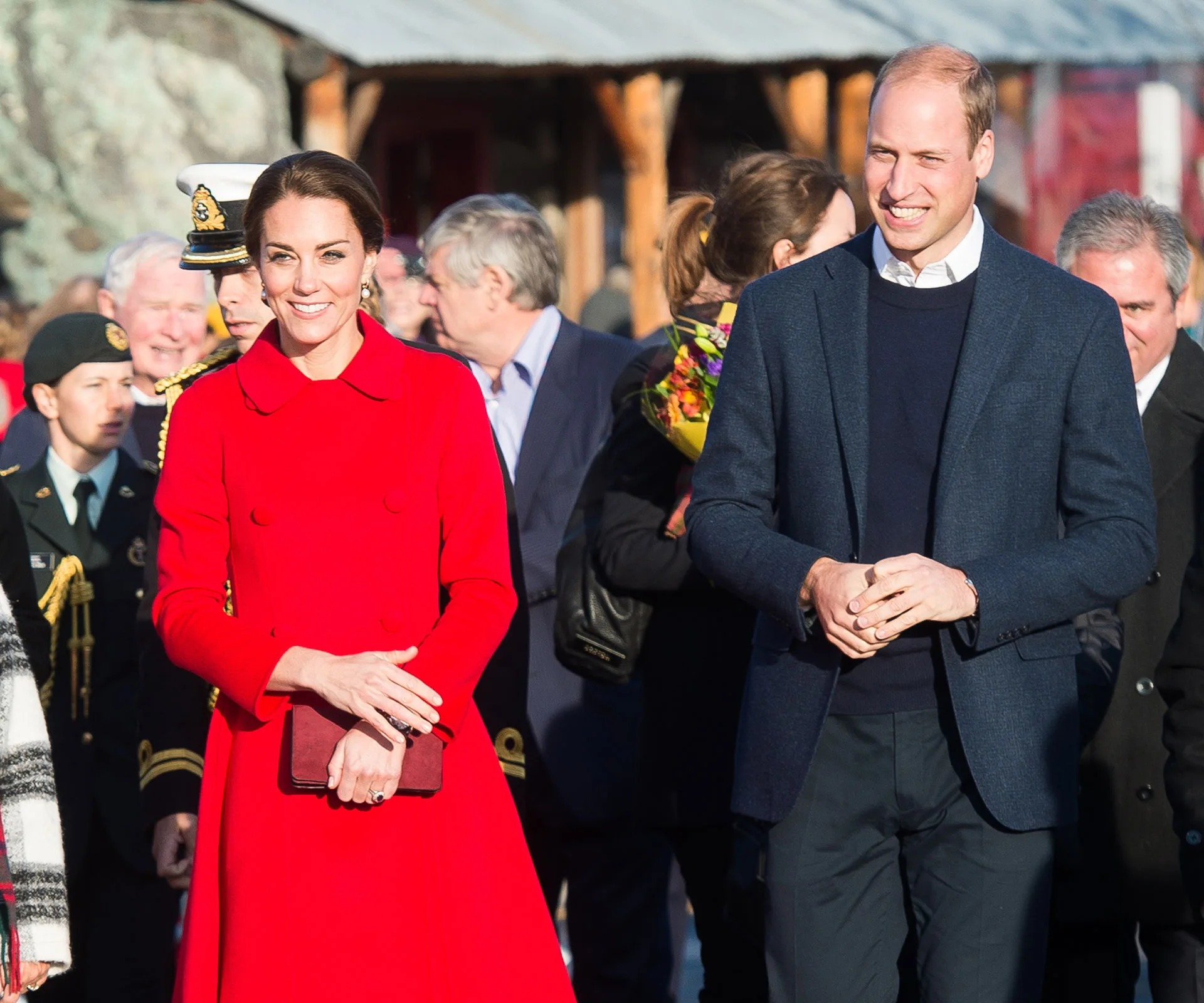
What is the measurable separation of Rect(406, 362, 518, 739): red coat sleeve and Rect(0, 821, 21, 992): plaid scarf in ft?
2.46

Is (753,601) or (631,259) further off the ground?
(631,259)

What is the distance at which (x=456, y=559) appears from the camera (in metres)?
3.44

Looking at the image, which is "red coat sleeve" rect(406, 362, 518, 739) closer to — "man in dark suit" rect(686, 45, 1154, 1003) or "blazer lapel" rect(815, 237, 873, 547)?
"man in dark suit" rect(686, 45, 1154, 1003)

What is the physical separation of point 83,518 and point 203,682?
1.42 metres

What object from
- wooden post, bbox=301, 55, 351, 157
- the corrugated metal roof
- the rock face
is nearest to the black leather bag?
the rock face

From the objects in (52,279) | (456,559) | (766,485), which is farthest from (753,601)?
(52,279)

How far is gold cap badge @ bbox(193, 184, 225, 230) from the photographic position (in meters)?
4.28

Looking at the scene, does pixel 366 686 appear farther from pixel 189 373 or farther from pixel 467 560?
pixel 189 373

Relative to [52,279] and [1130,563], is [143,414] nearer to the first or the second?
[1130,563]

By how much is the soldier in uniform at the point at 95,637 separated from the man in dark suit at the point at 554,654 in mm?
1038

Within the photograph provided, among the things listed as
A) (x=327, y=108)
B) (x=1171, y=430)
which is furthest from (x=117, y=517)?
(x=327, y=108)

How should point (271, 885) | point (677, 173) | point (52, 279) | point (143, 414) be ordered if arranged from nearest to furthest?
1. point (271, 885)
2. point (143, 414)
3. point (52, 279)
4. point (677, 173)

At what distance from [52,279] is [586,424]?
8.52 metres

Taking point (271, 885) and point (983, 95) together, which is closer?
point (271, 885)
